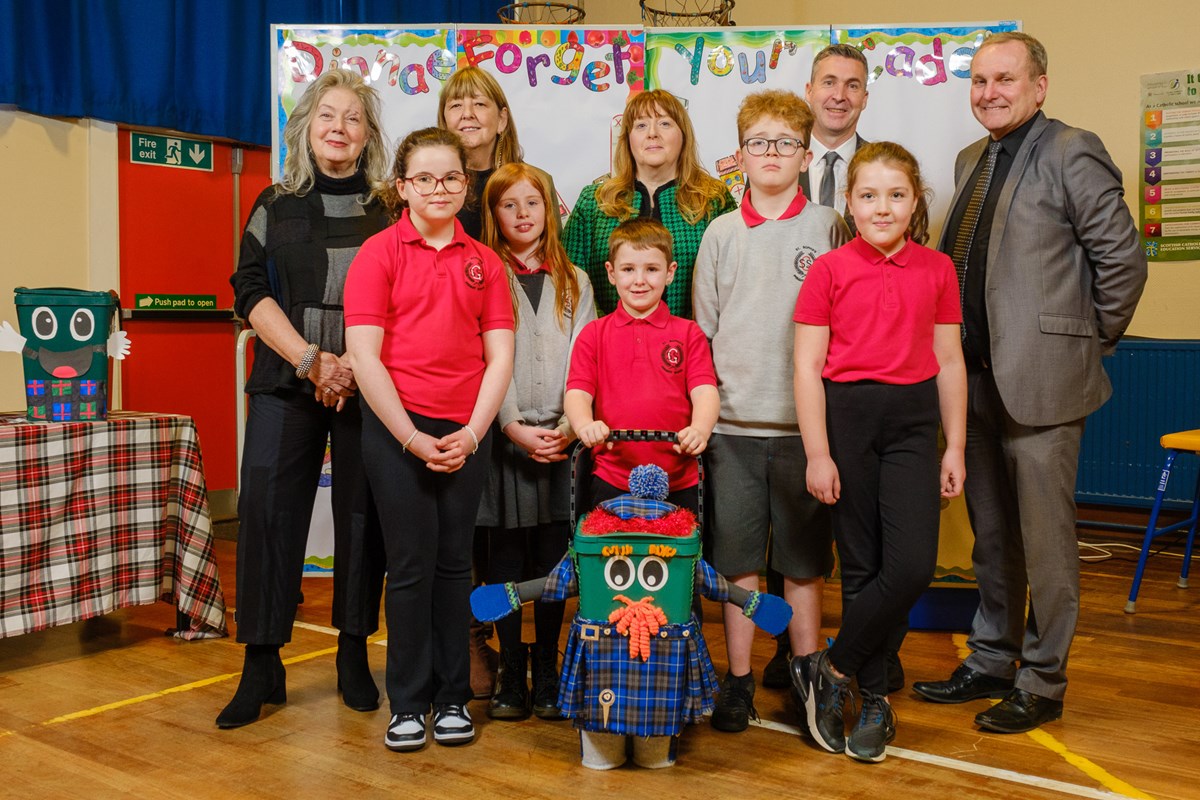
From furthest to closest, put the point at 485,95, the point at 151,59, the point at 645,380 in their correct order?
the point at 151,59, the point at 485,95, the point at 645,380

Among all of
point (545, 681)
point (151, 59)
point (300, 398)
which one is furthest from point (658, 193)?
point (151, 59)

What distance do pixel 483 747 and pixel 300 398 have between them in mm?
873

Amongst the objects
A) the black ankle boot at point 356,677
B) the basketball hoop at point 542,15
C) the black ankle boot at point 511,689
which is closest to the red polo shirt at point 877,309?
the black ankle boot at point 511,689

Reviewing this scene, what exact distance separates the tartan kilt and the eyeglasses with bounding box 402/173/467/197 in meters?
0.92

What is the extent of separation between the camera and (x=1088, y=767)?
2229 mm

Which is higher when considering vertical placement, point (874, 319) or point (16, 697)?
point (874, 319)

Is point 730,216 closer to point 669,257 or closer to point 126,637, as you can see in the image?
point 669,257

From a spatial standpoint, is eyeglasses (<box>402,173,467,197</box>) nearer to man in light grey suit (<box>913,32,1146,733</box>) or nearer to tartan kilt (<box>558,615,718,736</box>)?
tartan kilt (<box>558,615,718,736</box>)

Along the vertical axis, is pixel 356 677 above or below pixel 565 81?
below

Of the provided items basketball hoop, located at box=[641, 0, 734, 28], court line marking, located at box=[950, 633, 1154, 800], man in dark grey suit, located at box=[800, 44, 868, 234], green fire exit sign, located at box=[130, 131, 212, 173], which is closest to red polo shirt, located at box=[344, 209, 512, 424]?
man in dark grey suit, located at box=[800, 44, 868, 234]

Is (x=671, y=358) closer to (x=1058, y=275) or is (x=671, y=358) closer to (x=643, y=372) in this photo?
(x=643, y=372)

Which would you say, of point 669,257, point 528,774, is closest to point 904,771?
point 528,774

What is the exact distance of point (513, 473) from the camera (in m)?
2.51

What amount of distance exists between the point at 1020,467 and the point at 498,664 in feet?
4.45
